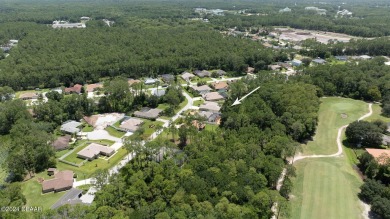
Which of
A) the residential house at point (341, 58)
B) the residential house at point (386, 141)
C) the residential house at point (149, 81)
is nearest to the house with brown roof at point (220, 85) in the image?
the residential house at point (149, 81)

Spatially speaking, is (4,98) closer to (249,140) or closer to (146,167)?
(146,167)

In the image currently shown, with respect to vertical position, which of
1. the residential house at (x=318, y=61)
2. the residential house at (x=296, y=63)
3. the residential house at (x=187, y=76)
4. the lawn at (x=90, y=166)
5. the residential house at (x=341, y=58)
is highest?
the residential house at (x=341, y=58)

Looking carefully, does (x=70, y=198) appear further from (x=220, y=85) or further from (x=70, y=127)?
(x=220, y=85)

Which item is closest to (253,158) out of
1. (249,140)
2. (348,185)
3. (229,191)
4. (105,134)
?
(249,140)

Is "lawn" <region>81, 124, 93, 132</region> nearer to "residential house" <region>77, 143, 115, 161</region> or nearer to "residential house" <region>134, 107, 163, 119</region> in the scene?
"residential house" <region>77, 143, 115, 161</region>

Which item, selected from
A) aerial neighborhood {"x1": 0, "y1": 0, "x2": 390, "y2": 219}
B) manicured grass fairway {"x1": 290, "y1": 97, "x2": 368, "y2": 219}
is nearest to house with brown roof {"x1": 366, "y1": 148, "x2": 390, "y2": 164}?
aerial neighborhood {"x1": 0, "y1": 0, "x2": 390, "y2": 219}

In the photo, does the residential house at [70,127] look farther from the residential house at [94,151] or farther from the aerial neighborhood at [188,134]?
the residential house at [94,151]
